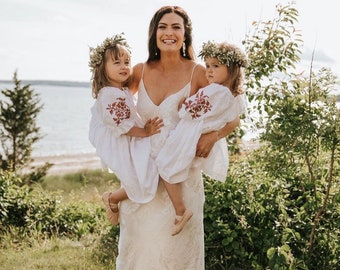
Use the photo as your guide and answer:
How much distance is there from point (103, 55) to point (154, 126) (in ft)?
1.79

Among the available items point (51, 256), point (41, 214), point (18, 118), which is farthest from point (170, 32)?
point (18, 118)

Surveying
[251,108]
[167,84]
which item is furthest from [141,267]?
[251,108]

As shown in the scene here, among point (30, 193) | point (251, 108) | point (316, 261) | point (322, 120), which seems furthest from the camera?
point (30, 193)

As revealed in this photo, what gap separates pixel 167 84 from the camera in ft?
11.3

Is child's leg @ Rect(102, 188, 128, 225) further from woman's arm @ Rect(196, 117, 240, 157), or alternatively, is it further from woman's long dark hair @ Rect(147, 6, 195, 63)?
woman's long dark hair @ Rect(147, 6, 195, 63)

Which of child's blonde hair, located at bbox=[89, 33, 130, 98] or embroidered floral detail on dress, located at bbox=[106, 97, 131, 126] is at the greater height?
child's blonde hair, located at bbox=[89, 33, 130, 98]

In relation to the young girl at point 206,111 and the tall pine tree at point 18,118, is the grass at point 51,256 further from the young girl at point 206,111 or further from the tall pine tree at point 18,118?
the tall pine tree at point 18,118

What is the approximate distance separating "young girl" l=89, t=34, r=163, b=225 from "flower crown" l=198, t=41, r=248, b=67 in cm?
49

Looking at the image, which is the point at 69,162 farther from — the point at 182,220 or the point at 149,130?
the point at 182,220

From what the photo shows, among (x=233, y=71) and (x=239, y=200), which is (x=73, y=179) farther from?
(x=233, y=71)

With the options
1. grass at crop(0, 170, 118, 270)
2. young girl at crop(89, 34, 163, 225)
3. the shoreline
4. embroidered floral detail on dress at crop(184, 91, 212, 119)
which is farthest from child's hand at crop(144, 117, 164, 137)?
the shoreline

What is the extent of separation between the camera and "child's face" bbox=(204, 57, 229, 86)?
10.6ft

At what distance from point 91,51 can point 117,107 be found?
428 millimetres

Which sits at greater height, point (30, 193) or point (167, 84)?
point (167, 84)
